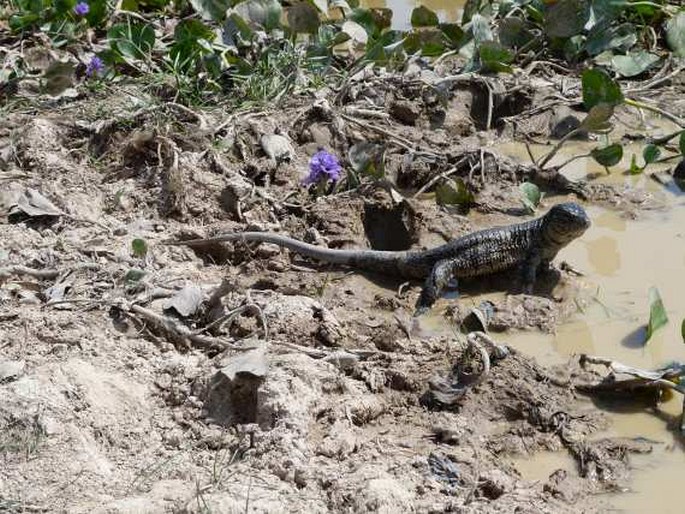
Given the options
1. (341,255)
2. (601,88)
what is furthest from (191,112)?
(601,88)

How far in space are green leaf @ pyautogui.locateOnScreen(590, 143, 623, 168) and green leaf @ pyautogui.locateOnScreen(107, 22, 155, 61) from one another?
2970mm

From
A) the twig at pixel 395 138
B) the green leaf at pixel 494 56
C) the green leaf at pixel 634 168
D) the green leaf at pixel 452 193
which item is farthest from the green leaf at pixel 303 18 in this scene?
the green leaf at pixel 634 168

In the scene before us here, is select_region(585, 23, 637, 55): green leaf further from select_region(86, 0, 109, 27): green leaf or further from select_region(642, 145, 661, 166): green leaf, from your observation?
select_region(86, 0, 109, 27): green leaf

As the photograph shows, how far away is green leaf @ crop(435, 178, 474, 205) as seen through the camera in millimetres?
6289

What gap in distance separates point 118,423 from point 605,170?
3.92 metres

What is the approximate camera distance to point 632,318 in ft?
17.8

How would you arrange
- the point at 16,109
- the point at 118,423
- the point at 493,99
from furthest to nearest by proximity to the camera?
1. the point at 493,99
2. the point at 16,109
3. the point at 118,423

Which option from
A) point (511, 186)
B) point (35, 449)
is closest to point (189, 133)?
point (511, 186)

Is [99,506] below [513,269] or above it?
above

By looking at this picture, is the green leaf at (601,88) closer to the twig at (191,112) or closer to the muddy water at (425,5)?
the twig at (191,112)

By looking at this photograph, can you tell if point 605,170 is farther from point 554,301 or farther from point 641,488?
point 641,488

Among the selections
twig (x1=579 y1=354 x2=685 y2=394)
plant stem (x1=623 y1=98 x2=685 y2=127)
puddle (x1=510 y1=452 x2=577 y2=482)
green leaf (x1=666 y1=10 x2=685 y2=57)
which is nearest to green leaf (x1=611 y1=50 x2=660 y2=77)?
green leaf (x1=666 y1=10 x2=685 y2=57)

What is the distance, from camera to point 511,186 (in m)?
6.64

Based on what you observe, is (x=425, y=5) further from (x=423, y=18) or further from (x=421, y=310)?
(x=421, y=310)
